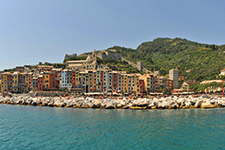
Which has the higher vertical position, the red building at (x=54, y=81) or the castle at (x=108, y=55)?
the castle at (x=108, y=55)

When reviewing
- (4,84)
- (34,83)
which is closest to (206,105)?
(34,83)

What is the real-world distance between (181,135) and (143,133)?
390cm

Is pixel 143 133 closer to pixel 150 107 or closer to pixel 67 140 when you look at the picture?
pixel 67 140

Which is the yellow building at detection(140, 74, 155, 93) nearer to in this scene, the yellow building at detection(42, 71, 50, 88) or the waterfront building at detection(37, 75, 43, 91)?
the yellow building at detection(42, 71, 50, 88)

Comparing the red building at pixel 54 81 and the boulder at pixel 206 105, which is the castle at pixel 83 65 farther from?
the boulder at pixel 206 105

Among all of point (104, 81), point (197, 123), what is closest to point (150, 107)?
point (197, 123)

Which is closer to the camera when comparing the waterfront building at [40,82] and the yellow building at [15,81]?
the waterfront building at [40,82]

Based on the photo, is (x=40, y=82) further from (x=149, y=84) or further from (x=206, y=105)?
(x=206, y=105)

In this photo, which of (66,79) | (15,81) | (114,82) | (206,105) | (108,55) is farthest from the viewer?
(108,55)

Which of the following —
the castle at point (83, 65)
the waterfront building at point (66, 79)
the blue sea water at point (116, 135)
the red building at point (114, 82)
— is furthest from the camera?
the castle at point (83, 65)

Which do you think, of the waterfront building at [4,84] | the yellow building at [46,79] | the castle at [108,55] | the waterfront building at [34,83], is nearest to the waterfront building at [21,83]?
the waterfront building at [4,84]

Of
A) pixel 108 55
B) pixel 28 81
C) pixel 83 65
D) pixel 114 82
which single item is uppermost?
pixel 108 55

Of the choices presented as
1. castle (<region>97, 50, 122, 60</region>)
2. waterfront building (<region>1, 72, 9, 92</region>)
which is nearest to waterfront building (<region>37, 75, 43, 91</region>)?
waterfront building (<region>1, 72, 9, 92</region>)

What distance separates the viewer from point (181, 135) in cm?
1923
